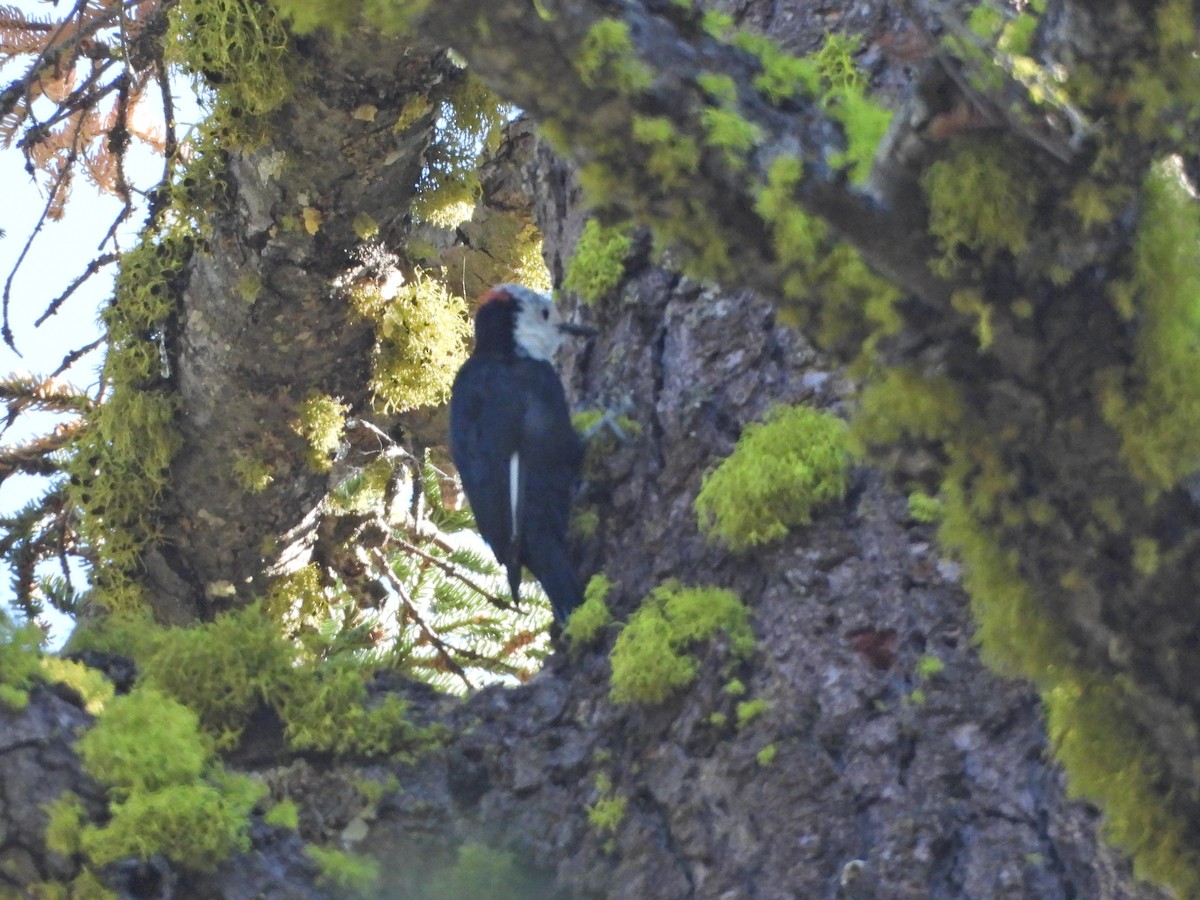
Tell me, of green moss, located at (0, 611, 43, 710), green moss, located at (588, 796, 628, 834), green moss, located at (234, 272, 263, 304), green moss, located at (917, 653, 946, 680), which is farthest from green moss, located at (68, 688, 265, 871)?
green moss, located at (234, 272, 263, 304)

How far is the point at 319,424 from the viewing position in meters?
3.40

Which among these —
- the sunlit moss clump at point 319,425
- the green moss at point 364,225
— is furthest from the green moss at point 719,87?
the sunlit moss clump at point 319,425

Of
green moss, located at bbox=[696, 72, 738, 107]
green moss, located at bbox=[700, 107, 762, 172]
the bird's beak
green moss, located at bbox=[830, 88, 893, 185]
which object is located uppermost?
the bird's beak

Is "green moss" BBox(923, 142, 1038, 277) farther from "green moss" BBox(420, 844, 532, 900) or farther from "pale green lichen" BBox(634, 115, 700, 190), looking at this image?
"green moss" BBox(420, 844, 532, 900)

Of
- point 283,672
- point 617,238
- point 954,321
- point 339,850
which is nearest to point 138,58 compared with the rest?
point 617,238

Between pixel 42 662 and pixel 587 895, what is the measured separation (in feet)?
2.69

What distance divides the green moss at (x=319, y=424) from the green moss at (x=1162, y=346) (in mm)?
→ 2375

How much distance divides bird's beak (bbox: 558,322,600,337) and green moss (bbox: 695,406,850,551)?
65 centimetres

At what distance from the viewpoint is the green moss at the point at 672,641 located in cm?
211

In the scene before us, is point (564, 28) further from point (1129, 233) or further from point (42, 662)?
point (42, 662)

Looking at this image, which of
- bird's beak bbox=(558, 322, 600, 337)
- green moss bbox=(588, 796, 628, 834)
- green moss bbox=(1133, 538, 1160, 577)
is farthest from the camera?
bird's beak bbox=(558, 322, 600, 337)

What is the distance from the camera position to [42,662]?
6.39 feet

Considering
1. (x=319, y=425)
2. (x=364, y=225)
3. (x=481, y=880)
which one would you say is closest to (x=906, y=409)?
(x=481, y=880)

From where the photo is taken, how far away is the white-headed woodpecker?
124 inches
